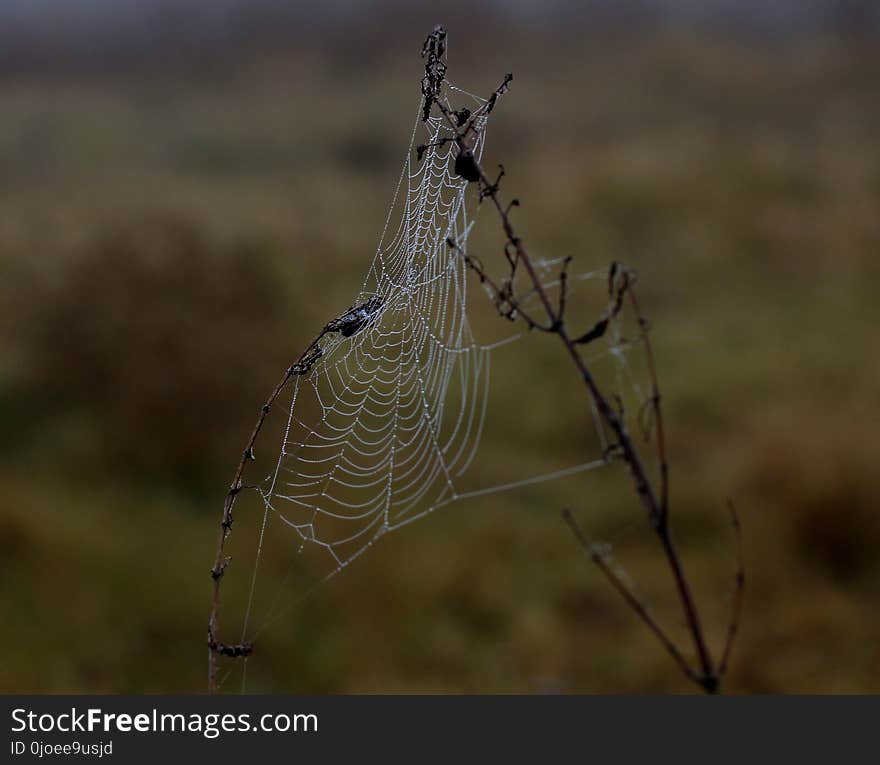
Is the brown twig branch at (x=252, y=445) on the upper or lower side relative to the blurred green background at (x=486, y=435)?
lower

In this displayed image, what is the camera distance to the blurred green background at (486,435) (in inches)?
361

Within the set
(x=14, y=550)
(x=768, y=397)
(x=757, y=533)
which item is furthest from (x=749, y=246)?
(x=14, y=550)

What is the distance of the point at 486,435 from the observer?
42.4ft

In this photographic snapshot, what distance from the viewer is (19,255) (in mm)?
13930

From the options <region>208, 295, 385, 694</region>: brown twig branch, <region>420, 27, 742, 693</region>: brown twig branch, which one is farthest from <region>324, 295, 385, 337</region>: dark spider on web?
<region>420, 27, 742, 693</region>: brown twig branch

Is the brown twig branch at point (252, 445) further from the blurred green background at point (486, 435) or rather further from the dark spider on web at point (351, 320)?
the blurred green background at point (486, 435)

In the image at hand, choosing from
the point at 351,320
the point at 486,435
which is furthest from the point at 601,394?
the point at 486,435

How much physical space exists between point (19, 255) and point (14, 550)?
565 centimetres

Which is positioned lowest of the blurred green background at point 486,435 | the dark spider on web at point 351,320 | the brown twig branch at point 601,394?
the brown twig branch at point 601,394

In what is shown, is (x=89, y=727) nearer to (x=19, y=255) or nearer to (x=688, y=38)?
(x=19, y=255)

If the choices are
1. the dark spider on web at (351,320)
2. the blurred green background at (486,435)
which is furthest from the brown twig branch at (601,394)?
the blurred green background at (486,435)

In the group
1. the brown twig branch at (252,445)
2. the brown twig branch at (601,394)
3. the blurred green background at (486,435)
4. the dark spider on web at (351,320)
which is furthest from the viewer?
the blurred green background at (486,435)

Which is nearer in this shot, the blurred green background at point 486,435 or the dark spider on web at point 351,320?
the dark spider on web at point 351,320

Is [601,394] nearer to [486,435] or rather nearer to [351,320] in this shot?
[351,320]
